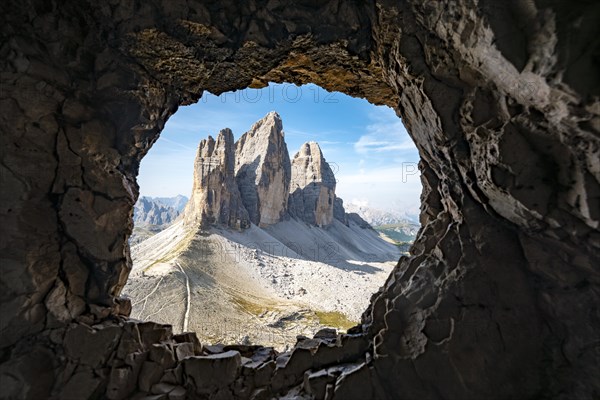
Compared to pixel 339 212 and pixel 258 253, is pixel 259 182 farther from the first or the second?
pixel 339 212

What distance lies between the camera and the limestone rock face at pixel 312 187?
125625 millimetres

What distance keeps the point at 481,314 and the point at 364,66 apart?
8.05m

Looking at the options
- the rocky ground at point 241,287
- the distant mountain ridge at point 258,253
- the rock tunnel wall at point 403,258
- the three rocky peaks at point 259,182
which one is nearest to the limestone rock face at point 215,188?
the three rocky peaks at point 259,182

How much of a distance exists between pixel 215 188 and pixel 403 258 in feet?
259

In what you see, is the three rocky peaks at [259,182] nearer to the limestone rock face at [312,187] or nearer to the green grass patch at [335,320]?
the limestone rock face at [312,187]

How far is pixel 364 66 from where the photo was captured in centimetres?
949

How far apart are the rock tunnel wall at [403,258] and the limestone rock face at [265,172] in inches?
3631

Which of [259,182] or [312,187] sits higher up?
[312,187]

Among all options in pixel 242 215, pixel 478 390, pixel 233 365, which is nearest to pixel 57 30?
pixel 233 365

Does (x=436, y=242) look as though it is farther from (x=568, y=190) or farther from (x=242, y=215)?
(x=242, y=215)

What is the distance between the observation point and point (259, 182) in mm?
104750

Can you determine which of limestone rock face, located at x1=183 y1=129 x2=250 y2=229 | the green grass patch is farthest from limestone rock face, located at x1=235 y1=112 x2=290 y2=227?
the green grass patch

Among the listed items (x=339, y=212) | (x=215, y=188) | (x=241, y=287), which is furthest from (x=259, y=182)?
(x=339, y=212)

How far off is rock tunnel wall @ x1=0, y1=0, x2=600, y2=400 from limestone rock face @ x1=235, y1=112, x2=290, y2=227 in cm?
9222
